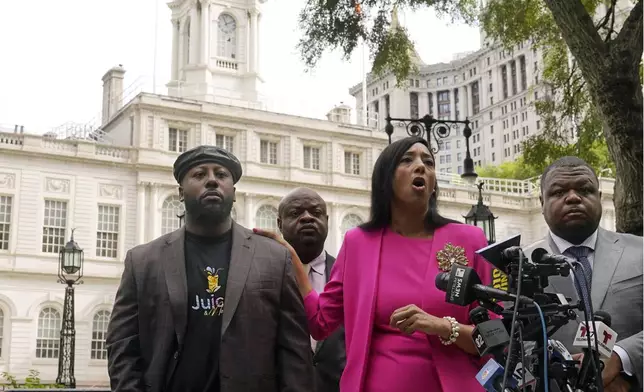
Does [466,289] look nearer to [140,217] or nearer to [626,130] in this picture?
[626,130]

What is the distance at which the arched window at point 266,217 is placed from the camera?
111 ft

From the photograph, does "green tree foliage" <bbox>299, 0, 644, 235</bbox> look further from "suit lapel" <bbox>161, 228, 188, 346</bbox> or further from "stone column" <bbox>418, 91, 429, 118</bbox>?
"stone column" <bbox>418, 91, 429, 118</bbox>

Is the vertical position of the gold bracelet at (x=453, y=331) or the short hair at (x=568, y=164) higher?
the short hair at (x=568, y=164)

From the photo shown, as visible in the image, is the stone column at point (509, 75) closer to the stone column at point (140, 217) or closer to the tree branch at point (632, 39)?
the stone column at point (140, 217)

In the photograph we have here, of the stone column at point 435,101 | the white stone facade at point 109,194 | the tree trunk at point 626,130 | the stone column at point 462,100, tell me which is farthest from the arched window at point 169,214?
the stone column at point 435,101

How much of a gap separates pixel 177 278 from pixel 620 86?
191 inches

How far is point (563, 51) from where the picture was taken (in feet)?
35.7

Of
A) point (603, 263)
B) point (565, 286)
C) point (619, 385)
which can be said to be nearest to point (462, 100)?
point (603, 263)

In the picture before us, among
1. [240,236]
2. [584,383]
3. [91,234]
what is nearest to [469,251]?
[584,383]

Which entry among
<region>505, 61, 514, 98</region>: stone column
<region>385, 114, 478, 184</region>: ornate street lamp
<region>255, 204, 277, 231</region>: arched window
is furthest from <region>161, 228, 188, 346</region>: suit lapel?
<region>505, 61, 514, 98</region>: stone column

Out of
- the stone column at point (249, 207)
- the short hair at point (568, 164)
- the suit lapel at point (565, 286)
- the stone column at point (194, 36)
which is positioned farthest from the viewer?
the stone column at point (194, 36)

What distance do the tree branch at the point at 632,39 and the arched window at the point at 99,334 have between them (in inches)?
1035

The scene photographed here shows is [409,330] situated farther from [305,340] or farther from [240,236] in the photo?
[240,236]

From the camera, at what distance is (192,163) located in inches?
136
